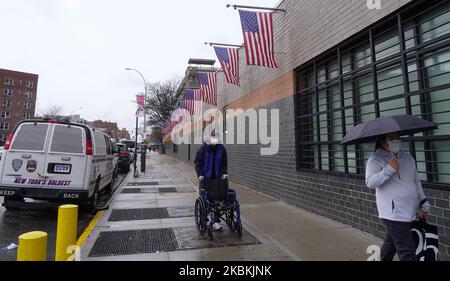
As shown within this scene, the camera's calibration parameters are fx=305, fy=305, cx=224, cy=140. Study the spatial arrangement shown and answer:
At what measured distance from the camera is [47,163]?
22.9 ft

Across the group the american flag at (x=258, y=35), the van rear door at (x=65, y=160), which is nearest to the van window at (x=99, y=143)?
the van rear door at (x=65, y=160)

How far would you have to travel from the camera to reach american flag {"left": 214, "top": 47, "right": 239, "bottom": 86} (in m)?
11.9

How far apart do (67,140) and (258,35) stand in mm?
Answer: 5800

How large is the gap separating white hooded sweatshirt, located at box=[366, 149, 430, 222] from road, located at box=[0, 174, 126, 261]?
4.77m

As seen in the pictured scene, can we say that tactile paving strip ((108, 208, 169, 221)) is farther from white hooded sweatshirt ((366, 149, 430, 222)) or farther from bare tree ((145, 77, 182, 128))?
bare tree ((145, 77, 182, 128))

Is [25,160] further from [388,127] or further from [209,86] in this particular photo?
[209,86]

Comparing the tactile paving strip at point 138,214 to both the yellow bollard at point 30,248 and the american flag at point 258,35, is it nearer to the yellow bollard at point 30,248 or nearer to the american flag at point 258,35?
the yellow bollard at point 30,248

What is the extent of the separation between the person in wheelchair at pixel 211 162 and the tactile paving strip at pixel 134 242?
110 cm

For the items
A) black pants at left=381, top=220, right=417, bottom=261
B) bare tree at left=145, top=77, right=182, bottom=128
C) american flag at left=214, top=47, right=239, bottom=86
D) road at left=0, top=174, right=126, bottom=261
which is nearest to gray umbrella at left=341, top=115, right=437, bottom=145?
black pants at left=381, top=220, right=417, bottom=261

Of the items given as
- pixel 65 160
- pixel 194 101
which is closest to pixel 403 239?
pixel 65 160
